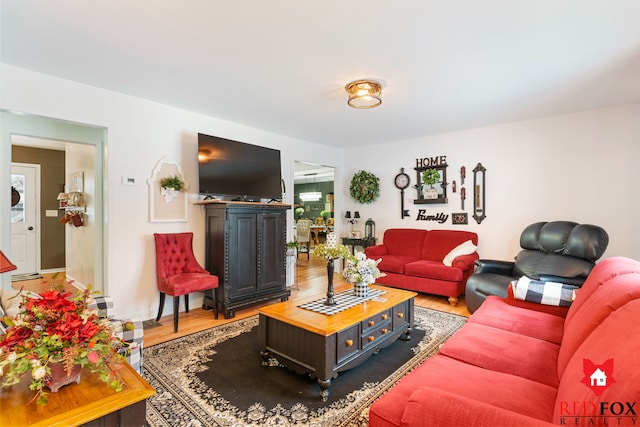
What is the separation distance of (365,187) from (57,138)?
453 cm

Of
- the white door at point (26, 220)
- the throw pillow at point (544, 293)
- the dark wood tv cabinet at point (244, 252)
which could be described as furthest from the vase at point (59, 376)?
the white door at point (26, 220)

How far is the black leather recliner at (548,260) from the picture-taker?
3.37m

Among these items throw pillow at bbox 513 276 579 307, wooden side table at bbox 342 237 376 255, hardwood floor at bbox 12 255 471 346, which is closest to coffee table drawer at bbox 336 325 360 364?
hardwood floor at bbox 12 255 471 346

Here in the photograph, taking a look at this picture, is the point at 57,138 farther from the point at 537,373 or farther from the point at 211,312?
the point at 537,373

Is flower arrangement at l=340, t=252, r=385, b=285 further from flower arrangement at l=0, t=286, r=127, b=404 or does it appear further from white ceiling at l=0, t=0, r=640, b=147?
flower arrangement at l=0, t=286, r=127, b=404

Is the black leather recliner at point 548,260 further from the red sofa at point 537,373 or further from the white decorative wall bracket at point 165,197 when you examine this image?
the white decorative wall bracket at point 165,197

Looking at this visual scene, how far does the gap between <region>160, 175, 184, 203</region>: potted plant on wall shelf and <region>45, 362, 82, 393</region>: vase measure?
275 cm

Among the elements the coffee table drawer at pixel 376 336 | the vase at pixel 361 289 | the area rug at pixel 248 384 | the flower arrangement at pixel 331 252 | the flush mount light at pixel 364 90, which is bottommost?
the area rug at pixel 248 384

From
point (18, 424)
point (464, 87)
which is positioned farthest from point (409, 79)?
point (18, 424)

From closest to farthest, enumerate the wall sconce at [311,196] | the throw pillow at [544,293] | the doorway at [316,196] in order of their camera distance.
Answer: the throw pillow at [544,293], the doorway at [316,196], the wall sconce at [311,196]

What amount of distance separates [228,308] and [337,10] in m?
3.13

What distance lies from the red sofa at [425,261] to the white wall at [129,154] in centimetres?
283

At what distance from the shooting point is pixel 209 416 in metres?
1.90

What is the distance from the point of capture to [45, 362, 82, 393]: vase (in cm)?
119
